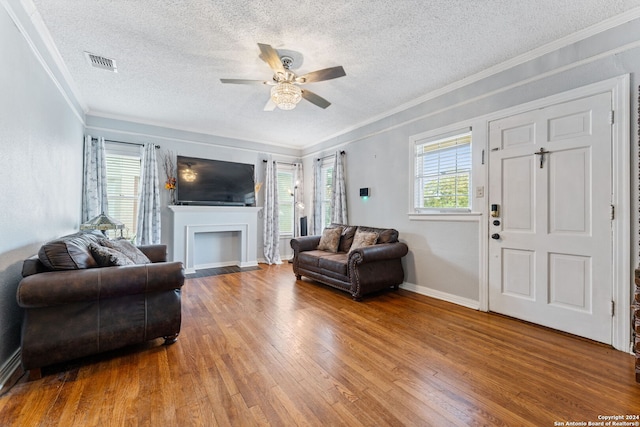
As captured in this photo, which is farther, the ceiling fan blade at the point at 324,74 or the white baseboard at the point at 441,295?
the white baseboard at the point at 441,295

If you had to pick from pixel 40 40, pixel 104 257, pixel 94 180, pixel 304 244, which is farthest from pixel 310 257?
pixel 40 40

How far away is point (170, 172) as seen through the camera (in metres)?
4.89

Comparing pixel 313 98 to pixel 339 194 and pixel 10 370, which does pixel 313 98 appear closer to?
pixel 339 194

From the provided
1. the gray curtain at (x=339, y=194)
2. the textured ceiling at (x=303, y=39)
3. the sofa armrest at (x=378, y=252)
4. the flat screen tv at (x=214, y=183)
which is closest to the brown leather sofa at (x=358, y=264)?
the sofa armrest at (x=378, y=252)

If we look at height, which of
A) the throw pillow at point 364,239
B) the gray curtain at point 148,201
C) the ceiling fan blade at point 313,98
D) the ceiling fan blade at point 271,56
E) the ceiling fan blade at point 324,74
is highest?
the ceiling fan blade at point 271,56

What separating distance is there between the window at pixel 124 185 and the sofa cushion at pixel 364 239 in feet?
12.4

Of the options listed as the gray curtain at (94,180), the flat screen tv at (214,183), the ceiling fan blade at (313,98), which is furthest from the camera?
the flat screen tv at (214,183)

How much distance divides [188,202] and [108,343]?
10.9 ft

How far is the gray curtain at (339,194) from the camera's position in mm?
4961

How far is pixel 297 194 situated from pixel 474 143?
155 inches

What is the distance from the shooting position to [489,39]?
2459 millimetres

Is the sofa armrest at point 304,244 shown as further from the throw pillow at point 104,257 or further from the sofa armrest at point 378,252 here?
the throw pillow at point 104,257

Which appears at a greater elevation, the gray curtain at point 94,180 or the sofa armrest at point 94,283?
the gray curtain at point 94,180

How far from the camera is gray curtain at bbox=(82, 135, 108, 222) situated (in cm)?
411
